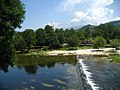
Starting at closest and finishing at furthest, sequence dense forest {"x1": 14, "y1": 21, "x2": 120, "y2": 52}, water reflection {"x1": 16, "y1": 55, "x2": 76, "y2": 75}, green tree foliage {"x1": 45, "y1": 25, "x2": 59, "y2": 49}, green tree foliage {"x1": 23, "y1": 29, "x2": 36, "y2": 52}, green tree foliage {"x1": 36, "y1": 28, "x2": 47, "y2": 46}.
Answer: water reflection {"x1": 16, "y1": 55, "x2": 76, "y2": 75}
dense forest {"x1": 14, "y1": 21, "x2": 120, "y2": 52}
green tree foliage {"x1": 23, "y1": 29, "x2": 36, "y2": 52}
green tree foliage {"x1": 45, "y1": 25, "x2": 59, "y2": 49}
green tree foliage {"x1": 36, "y1": 28, "x2": 47, "y2": 46}

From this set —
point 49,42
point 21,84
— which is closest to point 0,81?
point 21,84

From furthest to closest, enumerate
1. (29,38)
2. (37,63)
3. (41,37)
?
1. (41,37)
2. (29,38)
3. (37,63)

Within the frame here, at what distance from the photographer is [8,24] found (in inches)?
1620

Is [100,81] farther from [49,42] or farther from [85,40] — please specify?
[85,40]

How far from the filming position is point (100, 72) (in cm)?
5931

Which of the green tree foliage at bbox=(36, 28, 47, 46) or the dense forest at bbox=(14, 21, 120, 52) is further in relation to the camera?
the green tree foliage at bbox=(36, 28, 47, 46)

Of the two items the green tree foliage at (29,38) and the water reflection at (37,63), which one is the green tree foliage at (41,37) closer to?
the green tree foliage at (29,38)

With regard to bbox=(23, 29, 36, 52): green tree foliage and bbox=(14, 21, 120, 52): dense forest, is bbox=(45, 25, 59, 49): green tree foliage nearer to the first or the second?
bbox=(14, 21, 120, 52): dense forest

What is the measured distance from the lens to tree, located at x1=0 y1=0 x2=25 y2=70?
41562mm

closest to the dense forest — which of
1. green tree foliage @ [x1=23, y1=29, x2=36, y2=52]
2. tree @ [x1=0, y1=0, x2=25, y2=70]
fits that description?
green tree foliage @ [x1=23, y1=29, x2=36, y2=52]

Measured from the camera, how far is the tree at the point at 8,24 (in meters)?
41.6

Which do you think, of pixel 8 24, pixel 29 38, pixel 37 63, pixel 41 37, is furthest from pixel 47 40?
pixel 8 24

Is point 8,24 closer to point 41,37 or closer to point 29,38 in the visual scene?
point 29,38

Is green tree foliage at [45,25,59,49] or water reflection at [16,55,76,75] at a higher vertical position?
green tree foliage at [45,25,59,49]
